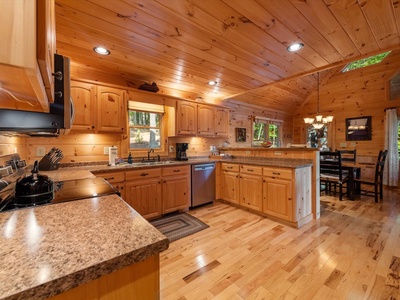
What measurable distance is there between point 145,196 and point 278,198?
6.66ft

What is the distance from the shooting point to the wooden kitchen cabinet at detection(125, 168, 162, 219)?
9.03 feet

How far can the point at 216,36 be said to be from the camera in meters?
2.24

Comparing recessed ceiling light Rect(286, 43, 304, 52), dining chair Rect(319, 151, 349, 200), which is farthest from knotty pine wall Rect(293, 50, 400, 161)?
recessed ceiling light Rect(286, 43, 304, 52)

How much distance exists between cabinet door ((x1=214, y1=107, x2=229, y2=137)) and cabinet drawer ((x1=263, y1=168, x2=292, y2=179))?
1.53m

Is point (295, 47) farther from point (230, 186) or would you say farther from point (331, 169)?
point (331, 169)

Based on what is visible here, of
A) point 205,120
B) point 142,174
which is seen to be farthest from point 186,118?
point 142,174

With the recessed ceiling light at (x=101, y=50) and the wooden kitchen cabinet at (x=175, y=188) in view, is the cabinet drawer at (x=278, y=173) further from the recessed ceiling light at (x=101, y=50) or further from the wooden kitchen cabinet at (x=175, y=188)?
the recessed ceiling light at (x=101, y=50)

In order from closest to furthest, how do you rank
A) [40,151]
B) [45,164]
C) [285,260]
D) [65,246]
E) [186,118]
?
[65,246]
[285,260]
[45,164]
[40,151]
[186,118]

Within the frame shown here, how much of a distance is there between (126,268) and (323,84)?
7102 mm

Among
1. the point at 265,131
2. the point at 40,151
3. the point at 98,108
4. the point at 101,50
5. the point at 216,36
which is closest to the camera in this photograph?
the point at 216,36

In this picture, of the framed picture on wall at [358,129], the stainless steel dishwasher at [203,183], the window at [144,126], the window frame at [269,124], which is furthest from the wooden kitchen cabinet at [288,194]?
the framed picture on wall at [358,129]

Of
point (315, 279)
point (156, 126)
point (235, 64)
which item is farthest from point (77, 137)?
point (315, 279)

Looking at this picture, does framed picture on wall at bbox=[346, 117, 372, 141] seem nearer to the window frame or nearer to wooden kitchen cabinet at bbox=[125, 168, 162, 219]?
the window frame

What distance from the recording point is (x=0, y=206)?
0.93 meters
